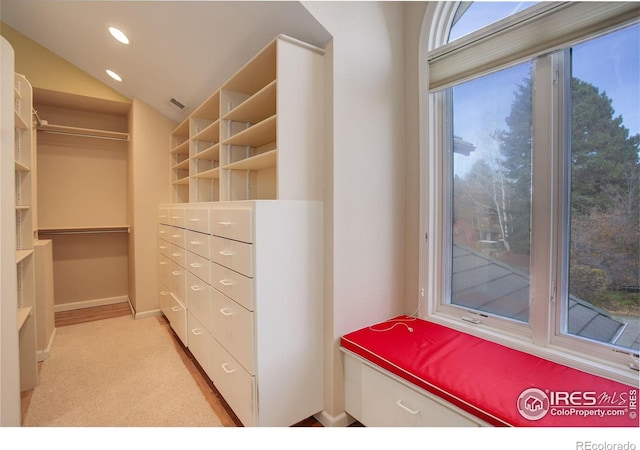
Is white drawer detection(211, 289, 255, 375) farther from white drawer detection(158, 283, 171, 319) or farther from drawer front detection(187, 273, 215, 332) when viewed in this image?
white drawer detection(158, 283, 171, 319)

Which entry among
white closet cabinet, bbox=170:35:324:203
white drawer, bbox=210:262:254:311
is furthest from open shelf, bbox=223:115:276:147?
white drawer, bbox=210:262:254:311

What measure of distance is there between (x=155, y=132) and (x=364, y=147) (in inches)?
113

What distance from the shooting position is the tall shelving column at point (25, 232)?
2.15 m

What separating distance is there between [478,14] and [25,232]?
11.4 ft

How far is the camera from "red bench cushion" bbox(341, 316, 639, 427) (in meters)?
1.12

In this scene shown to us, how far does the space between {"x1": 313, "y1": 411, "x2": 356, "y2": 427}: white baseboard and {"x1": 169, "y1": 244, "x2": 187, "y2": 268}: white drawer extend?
63.2 inches

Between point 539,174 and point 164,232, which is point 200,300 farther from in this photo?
point 539,174

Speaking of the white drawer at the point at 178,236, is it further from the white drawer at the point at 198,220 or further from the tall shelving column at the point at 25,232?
the tall shelving column at the point at 25,232

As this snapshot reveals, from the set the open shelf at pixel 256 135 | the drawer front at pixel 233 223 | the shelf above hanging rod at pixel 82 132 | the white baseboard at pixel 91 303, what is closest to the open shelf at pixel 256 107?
the open shelf at pixel 256 135

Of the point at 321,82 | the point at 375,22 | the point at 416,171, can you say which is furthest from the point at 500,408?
the point at 375,22

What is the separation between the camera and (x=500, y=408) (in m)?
1.13

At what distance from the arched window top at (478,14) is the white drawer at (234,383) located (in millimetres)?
2368
